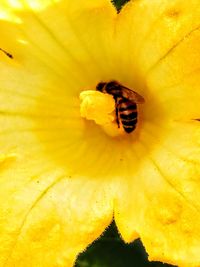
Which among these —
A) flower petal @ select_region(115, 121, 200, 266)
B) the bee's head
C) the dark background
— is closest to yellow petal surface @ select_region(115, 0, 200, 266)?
flower petal @ select_region(115, 121, 200, 266)

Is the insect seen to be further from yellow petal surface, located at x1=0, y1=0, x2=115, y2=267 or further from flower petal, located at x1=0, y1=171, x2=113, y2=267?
flower petal, located at x1=0, y1=171, x2=113, y2=267

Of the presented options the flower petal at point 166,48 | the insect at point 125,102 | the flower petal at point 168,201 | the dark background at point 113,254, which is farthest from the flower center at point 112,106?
the dark background at point 113,254

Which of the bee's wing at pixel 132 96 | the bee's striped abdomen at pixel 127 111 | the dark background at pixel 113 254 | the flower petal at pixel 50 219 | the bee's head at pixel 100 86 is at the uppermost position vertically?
the bee's head at pixel 100 86

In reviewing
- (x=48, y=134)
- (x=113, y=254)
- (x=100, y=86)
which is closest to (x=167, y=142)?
(x=100, y=86)

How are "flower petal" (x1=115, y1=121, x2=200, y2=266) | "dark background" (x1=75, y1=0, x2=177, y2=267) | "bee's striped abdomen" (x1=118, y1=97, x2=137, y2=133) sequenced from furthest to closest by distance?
"dark background" (x1=75, y1=0, x2=177, y2=267) → "bee's striped abdomen" (x1=118, y1=97, x2=137, y2=133) → "flower petal" (x1=115, y1=121, x2=200, y2=266)

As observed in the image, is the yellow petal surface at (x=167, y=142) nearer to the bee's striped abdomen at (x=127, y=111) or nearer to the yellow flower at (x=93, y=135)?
the yellow flower at (x=93, y=135)

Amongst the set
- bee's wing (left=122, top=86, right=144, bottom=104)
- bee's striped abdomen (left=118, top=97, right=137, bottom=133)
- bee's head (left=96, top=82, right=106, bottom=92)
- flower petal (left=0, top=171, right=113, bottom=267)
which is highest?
bee's head (left=96, top=82, right=106, bottom=92)
